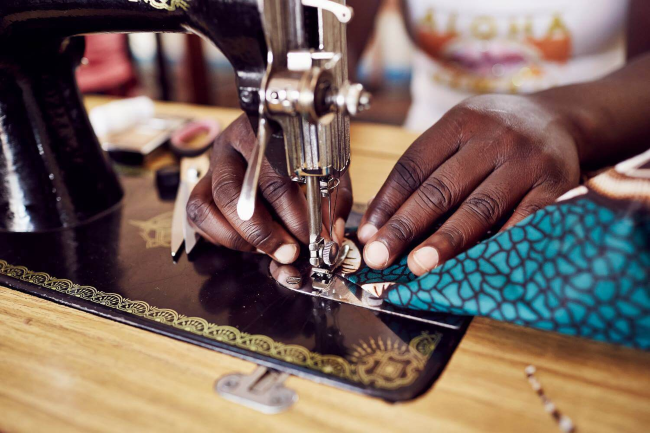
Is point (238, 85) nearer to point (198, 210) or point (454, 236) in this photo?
point (198, 210)

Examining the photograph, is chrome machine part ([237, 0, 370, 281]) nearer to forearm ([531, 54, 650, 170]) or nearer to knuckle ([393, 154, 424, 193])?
knuckle ([393, 154, 424, 193])

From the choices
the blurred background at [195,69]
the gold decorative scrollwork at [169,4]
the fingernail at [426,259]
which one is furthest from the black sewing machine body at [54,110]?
the blurred background at [195,69]

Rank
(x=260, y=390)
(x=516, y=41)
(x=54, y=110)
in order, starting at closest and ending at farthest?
(x=260, y=390) → (x=54, y=110) → (x=516, y=41)

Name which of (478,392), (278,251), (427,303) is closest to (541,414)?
(478,392)

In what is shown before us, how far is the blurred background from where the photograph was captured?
2.91 m

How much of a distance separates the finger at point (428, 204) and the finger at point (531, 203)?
0.07 metres

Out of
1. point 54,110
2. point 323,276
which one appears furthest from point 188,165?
point 323,276

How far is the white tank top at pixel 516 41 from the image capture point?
4.51ft

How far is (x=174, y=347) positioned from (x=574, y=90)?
83 centimetres

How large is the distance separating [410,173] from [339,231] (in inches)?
5.2

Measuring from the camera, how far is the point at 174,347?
0.66 metres

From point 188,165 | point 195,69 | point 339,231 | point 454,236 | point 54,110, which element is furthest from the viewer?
point 195,69

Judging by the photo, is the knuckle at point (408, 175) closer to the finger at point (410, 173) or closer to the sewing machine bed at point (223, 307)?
the finger at point (410, 173)

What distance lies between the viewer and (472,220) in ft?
2.34
